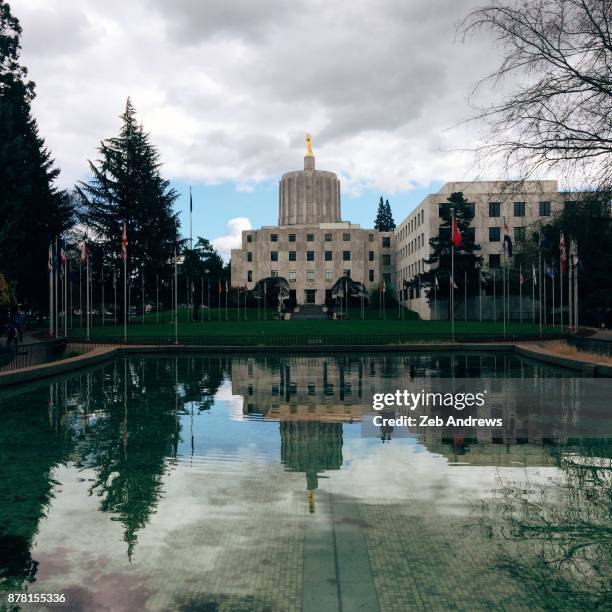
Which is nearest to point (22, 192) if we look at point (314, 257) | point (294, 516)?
point (294, 516)

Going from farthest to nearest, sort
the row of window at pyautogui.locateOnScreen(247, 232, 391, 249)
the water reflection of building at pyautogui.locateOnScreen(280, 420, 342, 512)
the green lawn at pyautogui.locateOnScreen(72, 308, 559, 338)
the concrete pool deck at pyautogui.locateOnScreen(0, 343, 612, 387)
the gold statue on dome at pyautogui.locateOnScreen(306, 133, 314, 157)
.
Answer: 1. the gold statue on dome at pyautogui.locateOnScreen(306, 133, 314, 157)
2. the row of window at pyautogui.locateOnScreen(247, 232, 391, 249)
3. the green lawn at pyautogui.locateOnScreen(72, 308, 559, 338)
4. the concrete pool deck at pyautogui.locateOnScreen(0, 343, 612, 387)
5. the water reflection of building at pyautogui.locateOnScreen(280, 420, 342, 512)

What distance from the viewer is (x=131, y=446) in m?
12.1

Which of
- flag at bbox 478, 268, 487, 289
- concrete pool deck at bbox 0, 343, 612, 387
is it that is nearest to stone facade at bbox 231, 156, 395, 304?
flag at bbox 478, 268, 487, 289

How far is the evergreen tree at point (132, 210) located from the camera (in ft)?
218

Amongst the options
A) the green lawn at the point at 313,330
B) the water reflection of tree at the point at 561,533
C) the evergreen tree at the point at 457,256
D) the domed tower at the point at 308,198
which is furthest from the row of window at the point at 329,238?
the water reflection of tree at the point at 561,533

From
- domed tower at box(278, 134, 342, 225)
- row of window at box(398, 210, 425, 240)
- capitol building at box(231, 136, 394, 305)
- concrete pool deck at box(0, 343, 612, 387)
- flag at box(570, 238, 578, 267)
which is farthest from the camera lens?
domed tower at box(278, 134, 342, 225)

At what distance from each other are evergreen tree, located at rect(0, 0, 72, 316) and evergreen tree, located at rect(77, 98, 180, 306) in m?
5.23

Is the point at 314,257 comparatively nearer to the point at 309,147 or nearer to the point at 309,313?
the point at 309,313

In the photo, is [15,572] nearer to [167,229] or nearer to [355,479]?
[355,479]

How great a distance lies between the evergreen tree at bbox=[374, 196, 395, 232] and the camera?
452ft

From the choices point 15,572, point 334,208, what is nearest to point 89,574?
point 15,572

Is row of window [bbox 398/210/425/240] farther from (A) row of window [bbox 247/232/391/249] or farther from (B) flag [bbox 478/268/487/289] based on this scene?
(B) flag [bbox 478/268/487/289]

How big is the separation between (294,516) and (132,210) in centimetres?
6259

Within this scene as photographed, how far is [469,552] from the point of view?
21.2ft
